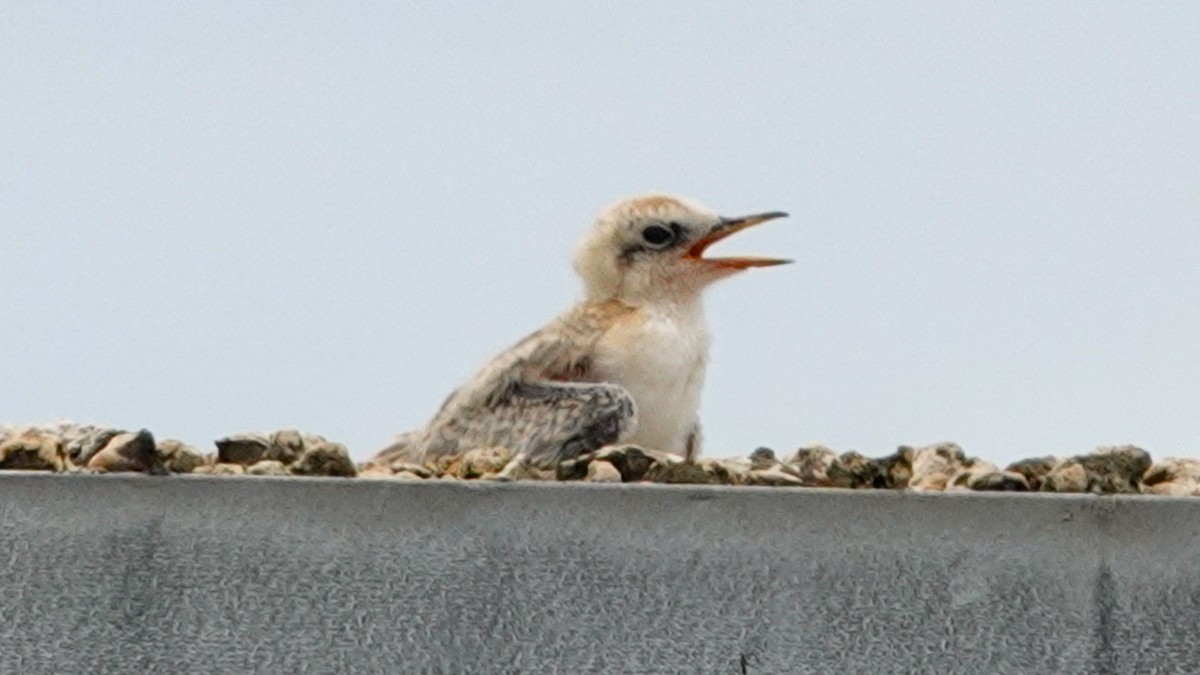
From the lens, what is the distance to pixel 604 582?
579 centimetres

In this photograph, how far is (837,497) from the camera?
5848 mm

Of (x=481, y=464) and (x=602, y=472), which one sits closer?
(x=602, y=472)

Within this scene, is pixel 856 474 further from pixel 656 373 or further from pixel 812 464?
pixel 656 373

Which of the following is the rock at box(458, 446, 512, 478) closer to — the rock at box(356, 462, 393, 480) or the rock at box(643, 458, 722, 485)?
the rock at box(356, 462, 393, 480)

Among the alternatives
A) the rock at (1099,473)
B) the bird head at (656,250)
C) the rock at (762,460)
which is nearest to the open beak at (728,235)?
the bird head at (656,250)

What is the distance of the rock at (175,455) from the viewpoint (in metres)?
6.03

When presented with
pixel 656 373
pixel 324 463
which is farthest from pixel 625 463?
pixel 656 373

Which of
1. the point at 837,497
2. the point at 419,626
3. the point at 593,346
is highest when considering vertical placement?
the point at 593,346

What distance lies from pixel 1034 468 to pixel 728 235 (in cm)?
321

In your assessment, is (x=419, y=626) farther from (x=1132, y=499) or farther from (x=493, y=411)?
(x=493, y=411)

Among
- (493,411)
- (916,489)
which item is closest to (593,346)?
(493,411)

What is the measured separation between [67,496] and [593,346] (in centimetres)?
316

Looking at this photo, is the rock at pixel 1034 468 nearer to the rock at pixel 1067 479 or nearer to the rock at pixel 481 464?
the rock at pixel 1067 479

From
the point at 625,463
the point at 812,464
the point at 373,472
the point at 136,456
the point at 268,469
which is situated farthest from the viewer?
the point at 373,472
